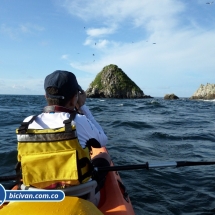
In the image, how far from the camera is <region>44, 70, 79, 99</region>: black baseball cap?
279 centimetres

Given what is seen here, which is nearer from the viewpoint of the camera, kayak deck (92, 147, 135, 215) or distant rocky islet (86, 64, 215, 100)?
kayak deck (92, 147, 135, 215)

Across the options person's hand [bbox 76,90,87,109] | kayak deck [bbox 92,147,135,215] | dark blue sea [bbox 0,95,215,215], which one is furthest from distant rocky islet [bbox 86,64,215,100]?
person's hand [bbox 76,90,87,109]

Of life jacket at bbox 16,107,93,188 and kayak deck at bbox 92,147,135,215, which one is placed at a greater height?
life jacket at bbox 16,107,93,188

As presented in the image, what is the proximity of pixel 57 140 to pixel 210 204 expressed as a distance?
3918 millimetres

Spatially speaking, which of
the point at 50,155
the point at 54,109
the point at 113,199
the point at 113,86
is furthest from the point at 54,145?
the point at 113,86

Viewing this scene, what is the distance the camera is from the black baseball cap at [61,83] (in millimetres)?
2795

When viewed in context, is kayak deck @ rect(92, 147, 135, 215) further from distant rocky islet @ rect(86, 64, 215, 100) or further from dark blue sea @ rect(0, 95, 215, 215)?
distant rocky islet @ rect(86, 64, 215, 100)

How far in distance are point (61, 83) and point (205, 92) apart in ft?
303

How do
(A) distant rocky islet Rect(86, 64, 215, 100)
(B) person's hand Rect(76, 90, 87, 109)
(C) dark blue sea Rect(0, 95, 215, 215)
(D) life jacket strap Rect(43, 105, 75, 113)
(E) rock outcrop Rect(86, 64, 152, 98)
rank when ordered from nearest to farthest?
(D) life jacket strap Rect(43, 105, 75, 113) < (B) person's hand Rect(76, 90, 87, 109) < (C) dark blue sea Rect(0, 95, 215, 215) < (A) distant rocky islet Rect(86, 64, 215, 100) < (E) rock outcrop Rect(86, 64, 152, 98)

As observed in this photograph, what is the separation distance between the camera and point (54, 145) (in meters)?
Answer: 2.55

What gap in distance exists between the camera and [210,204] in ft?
16.5

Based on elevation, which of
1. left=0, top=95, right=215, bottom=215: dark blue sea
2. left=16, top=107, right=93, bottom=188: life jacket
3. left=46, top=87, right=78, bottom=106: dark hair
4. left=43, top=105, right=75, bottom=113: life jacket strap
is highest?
left=46, top=87, right=78, bottom=106: dark hair

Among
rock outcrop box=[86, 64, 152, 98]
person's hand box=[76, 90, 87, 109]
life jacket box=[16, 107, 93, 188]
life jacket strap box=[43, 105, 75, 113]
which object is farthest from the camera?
rock outcrop box=[86, 64, 152, 98]

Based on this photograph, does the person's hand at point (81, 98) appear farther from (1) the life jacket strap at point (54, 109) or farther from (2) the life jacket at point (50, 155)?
(2) the life jacket at point (50, 155)
